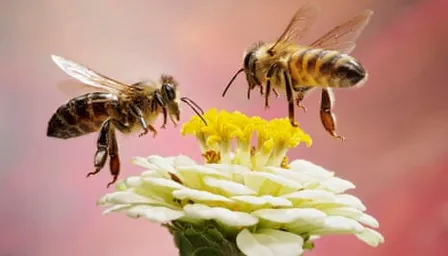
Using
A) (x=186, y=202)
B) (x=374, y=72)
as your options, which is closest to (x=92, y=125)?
(x=186, y=202)

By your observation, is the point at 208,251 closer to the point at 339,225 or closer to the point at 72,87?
the point at 339,225

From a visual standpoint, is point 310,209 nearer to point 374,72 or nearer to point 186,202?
point 186,202

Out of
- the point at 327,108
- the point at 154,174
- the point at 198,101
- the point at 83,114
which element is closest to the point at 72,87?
the point at 83,114

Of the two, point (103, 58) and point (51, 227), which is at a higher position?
point (103, 58)

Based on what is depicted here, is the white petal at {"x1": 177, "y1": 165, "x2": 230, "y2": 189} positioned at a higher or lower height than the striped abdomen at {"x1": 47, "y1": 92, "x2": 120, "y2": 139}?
lower

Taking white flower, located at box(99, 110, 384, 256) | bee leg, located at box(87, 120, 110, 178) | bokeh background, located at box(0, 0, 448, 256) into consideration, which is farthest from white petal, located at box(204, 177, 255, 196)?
bokeh background, located at box(0, 0, 448, 256)

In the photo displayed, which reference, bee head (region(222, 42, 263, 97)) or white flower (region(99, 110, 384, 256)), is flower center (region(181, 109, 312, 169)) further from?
bee head (region(222, 42, 263, 97))

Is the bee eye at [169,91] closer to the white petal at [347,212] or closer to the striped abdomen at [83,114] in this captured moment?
the striped abdomen at [83,114]
